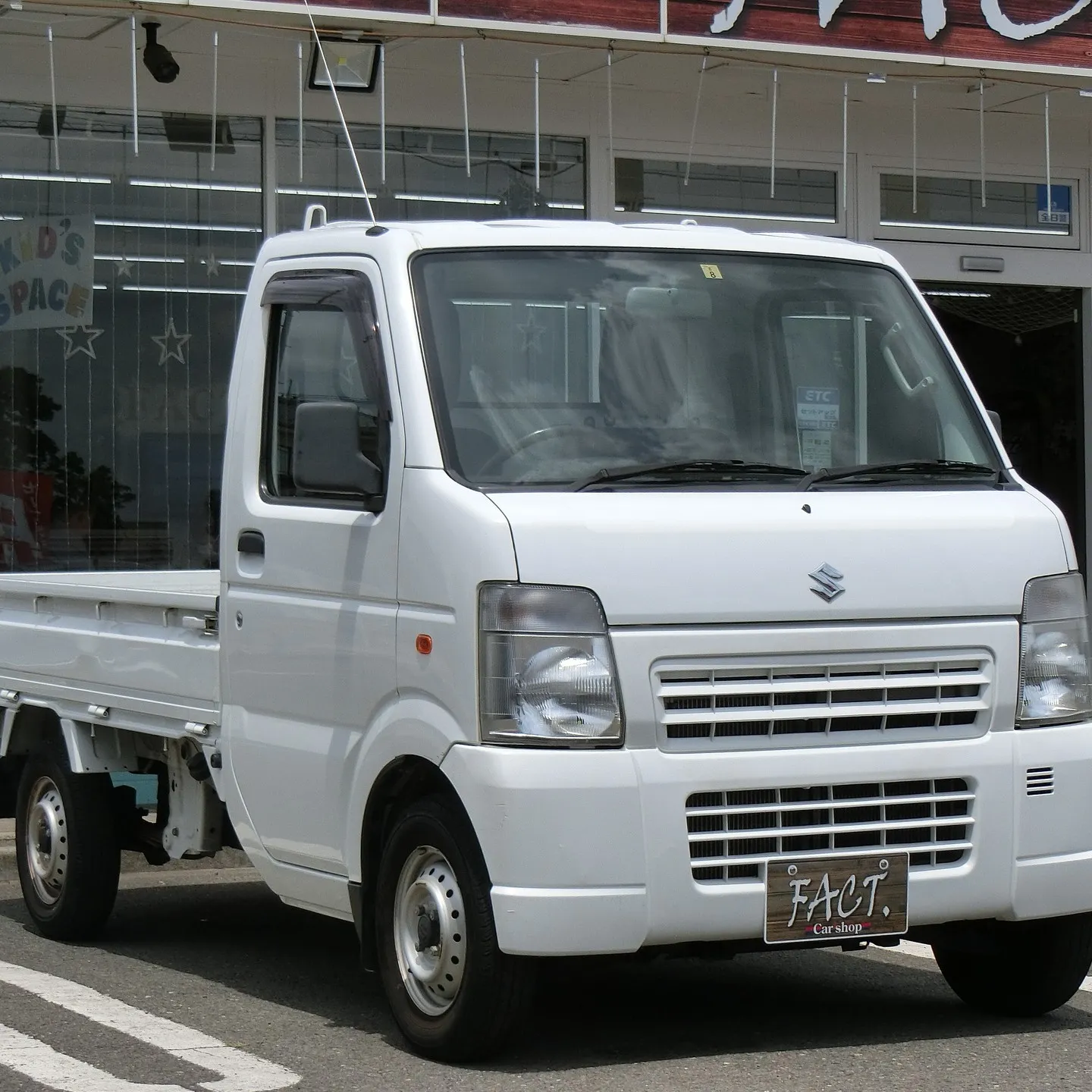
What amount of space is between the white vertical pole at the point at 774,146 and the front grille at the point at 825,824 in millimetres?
6760

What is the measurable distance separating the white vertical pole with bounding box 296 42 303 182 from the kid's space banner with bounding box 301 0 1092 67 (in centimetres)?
81

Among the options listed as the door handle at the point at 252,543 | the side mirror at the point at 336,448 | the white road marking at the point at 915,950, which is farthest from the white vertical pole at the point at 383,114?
the side mirror at the point at 336,448

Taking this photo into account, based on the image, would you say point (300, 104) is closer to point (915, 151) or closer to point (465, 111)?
point (465, 111)

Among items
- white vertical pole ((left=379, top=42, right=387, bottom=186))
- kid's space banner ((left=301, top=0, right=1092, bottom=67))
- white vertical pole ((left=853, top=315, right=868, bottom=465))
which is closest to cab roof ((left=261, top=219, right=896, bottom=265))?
white vertical pole ((left=853, top=315, right=868, bottom=465))

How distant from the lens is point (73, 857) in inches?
304

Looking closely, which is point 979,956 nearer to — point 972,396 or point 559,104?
point 972,396

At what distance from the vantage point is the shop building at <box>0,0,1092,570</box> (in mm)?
11156

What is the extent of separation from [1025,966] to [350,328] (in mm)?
2666

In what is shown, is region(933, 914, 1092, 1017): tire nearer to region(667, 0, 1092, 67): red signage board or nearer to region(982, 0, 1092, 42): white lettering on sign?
region(667, 0, 1092, 67): red signage board

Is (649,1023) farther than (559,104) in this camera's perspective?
No

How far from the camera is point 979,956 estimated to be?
6.45 meters

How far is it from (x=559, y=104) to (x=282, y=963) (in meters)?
6.38

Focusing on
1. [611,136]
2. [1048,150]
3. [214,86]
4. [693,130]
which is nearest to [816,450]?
[214,86]

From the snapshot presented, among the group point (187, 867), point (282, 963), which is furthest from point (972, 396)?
point (187, 867)
